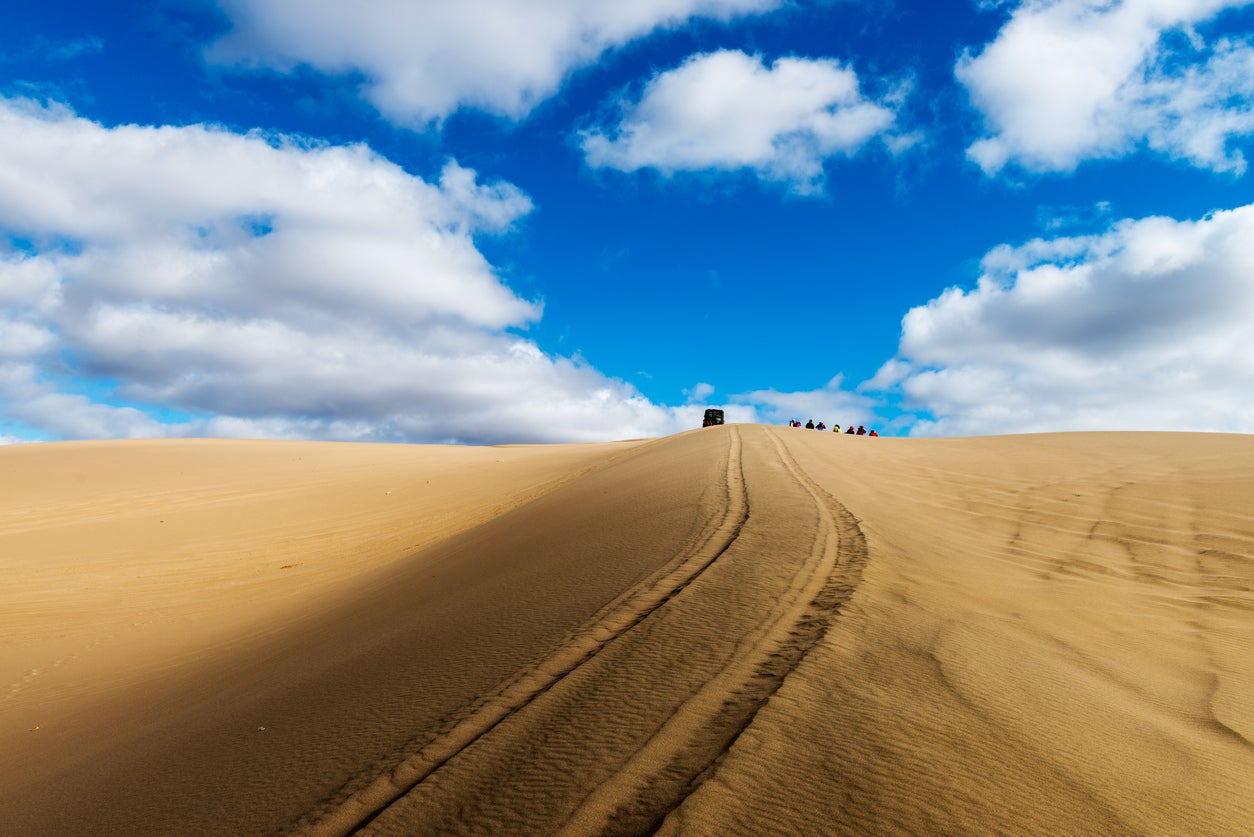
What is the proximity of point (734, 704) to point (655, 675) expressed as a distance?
504mm

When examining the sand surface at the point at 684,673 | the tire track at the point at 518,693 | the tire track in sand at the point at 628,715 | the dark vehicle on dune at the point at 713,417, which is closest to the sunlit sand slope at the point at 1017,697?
the sand surface at the point at 684,673

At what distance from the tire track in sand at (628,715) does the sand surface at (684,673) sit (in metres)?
0.02

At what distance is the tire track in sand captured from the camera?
2545 mm

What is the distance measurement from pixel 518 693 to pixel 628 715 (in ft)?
2.23

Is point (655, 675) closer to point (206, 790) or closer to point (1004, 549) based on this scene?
point (206, 790)

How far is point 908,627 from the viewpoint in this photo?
4.22m

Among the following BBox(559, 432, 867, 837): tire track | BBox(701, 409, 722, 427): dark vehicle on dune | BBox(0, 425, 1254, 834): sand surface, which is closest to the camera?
BBox(559, 432, 867, 837): tire track

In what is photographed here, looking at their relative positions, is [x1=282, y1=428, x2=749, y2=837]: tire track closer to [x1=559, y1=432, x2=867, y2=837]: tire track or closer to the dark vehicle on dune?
[x1=559, y1=432, x2=867, y2=837]: tire track

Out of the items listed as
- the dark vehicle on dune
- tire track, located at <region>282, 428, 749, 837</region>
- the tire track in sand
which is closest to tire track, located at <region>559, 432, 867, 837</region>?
the tire track in sand

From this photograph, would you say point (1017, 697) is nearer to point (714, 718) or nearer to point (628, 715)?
point (714, 718)

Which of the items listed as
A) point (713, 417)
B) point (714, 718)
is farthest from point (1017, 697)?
point (713, 417)

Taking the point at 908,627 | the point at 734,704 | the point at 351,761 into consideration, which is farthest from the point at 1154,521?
the point at 351,761

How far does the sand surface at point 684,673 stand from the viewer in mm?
2609

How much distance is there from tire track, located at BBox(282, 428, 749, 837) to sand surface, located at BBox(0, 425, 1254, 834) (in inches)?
0.7
